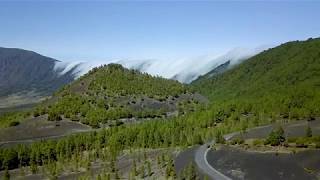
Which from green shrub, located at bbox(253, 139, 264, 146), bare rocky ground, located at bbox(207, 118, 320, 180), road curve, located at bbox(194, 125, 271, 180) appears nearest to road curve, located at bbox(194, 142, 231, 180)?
road curve, located at bbox(194, 125, 271, 180)

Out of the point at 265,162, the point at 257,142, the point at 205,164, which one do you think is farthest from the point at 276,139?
the point at 205,164

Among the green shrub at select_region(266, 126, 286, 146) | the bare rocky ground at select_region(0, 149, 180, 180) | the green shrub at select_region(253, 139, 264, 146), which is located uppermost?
the green shrub at select_region(266, 126, 286, 146)

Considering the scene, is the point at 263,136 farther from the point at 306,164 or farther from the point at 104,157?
the point at 104,157

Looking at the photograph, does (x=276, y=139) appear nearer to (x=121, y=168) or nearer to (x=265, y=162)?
(x=265, y=162)

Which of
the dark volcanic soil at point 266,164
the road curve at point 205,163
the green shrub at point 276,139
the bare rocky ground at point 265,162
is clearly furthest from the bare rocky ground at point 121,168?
the green shrub at point 276,139

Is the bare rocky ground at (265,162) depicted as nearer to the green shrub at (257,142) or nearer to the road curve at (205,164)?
the road curve at (205,164)

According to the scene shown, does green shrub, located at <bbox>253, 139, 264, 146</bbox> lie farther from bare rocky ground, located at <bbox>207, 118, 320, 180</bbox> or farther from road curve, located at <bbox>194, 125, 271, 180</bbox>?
road curve, located at <bbox>194, 125, 271, 180</bbox>

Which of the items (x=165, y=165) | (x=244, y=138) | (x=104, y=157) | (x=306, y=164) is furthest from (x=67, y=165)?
(x=306, y=164)

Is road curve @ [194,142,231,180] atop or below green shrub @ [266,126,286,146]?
below
